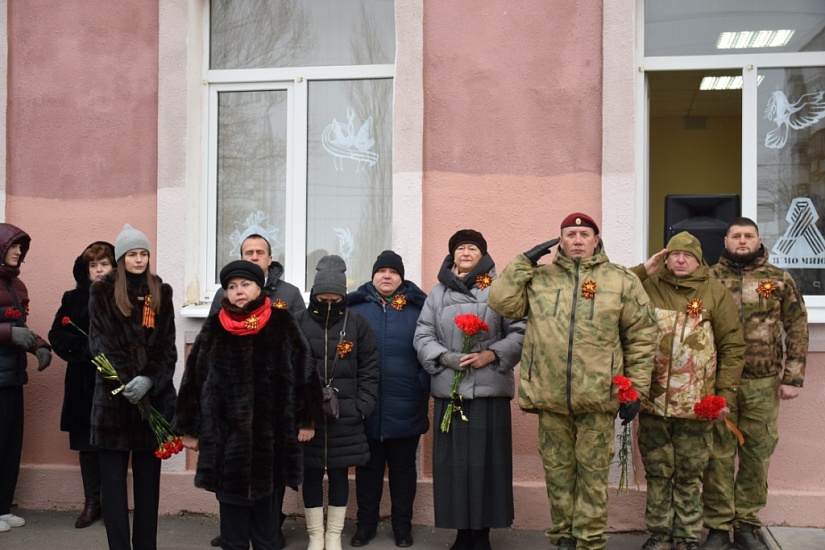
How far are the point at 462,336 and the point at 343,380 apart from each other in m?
0.75

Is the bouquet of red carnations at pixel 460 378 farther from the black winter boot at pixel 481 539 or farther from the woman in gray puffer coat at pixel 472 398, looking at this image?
the black winter boot at pixel 481 539

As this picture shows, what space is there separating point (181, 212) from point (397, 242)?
1.62 meters

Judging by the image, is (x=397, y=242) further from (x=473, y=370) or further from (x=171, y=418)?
(x=171, y=418)

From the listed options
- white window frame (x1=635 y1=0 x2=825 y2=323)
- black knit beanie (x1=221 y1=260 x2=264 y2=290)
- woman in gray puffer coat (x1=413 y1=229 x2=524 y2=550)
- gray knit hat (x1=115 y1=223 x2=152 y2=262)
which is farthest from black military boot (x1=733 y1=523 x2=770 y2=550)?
gray knit hat (x1=115 y1=223 x2=152 y2=262)

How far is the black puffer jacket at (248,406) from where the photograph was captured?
4699mm

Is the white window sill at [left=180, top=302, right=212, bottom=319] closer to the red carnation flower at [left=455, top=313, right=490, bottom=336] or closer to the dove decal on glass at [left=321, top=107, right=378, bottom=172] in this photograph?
the dove decal on glass at [left=321, top=107, right=378, bottom=172]

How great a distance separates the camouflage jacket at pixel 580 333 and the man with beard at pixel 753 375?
→ 782 millimetres

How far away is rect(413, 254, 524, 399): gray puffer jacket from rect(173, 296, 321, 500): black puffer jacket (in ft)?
3.20

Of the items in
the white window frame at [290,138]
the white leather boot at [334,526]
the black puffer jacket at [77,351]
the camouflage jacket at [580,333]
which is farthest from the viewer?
the white window frame at [290,138]

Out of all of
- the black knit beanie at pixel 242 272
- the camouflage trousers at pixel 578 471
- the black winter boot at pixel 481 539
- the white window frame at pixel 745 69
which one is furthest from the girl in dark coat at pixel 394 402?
the white window frame at pixel 745 69

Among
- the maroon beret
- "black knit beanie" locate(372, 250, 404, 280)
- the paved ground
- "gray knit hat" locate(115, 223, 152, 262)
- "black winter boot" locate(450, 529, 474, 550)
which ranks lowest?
the paved ground

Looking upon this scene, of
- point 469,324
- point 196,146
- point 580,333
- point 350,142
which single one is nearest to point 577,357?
point 580,333

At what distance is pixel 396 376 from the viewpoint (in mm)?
5770

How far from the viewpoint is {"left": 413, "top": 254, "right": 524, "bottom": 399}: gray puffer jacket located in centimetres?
549
